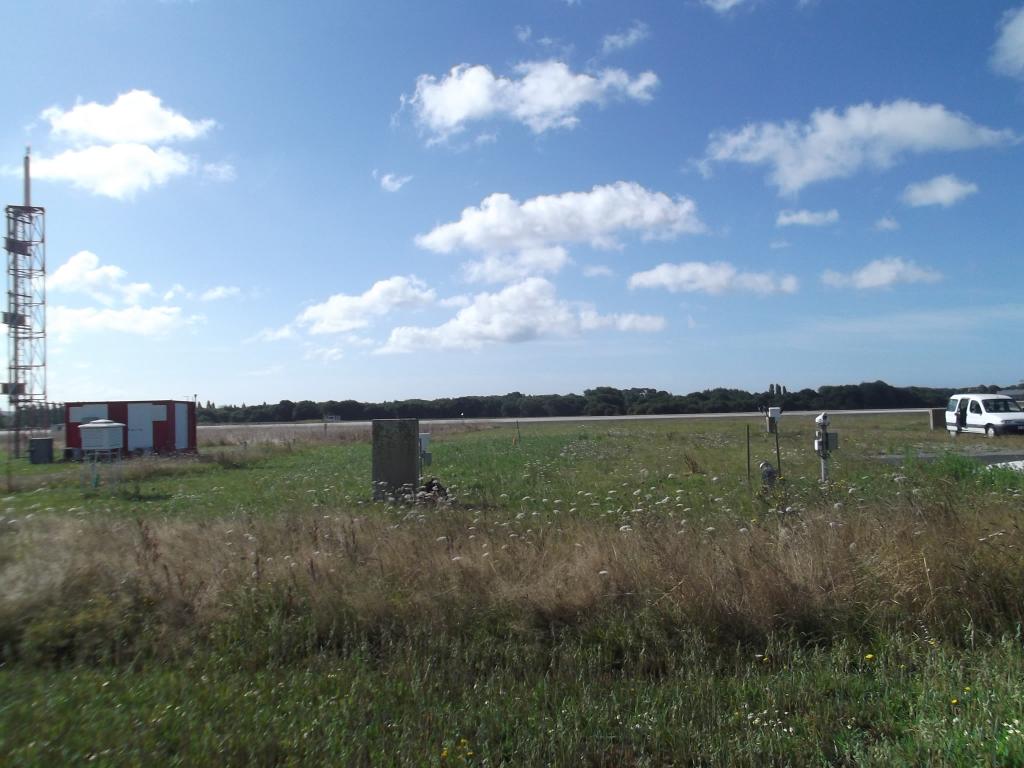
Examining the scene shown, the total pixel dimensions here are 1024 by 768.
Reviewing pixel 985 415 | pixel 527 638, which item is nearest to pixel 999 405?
pixel 985 415

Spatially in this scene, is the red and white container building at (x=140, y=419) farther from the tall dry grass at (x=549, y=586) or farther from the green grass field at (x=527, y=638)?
the tall dry grass at (x=549, y=586)

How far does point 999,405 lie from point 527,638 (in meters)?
36.7

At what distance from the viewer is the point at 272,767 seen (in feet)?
12.7

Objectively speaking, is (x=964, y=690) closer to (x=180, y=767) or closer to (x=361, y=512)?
(x=180, y=767)

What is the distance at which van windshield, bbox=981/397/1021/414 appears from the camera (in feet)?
113

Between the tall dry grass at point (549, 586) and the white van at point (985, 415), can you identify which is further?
the white van at point (985, 415)

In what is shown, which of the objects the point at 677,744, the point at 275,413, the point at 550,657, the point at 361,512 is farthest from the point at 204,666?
the point at 275,413

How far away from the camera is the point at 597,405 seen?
8419 cm

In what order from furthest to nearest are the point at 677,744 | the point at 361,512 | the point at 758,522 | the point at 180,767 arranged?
the point at 361,512
the point at 758,522
the point at 677,744
the point at 180,767

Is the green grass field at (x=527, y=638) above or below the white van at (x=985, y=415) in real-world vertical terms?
below

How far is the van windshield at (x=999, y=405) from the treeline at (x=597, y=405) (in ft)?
114

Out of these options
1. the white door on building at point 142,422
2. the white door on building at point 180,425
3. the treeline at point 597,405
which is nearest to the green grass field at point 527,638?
the white door on building at point 142,422

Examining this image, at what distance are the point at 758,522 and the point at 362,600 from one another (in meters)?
4.62

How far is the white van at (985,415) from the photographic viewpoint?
109ft
